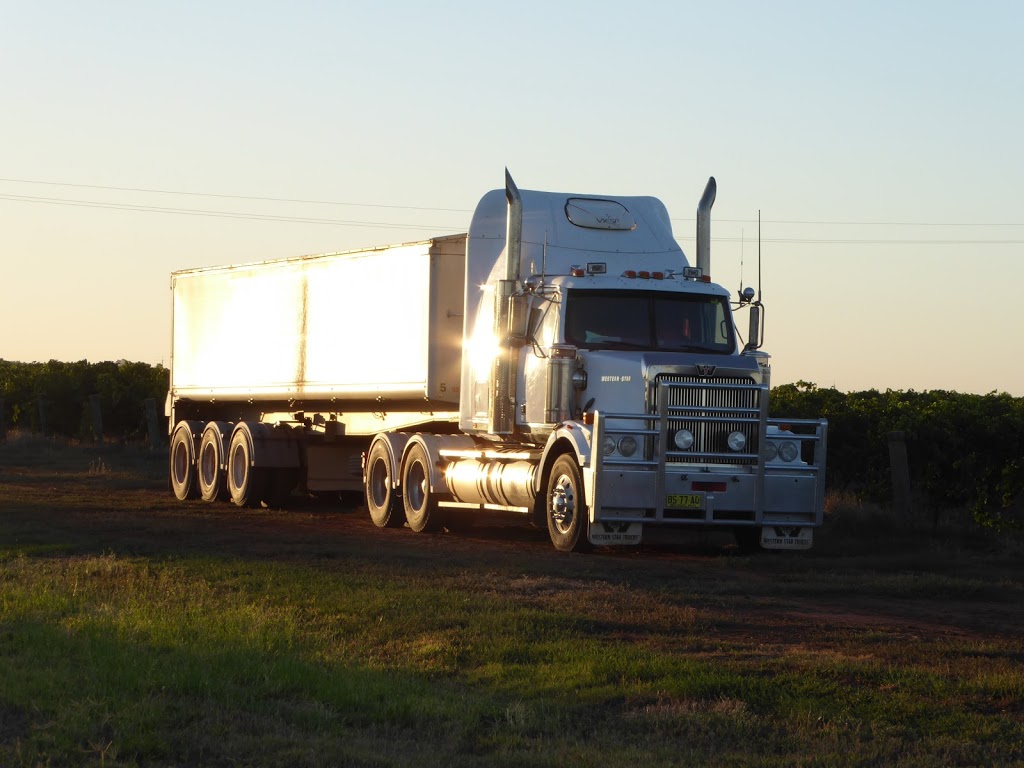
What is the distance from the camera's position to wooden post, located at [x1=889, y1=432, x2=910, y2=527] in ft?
66.0

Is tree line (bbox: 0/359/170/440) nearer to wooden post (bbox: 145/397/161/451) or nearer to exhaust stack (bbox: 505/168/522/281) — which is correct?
wooden post (bbox: 145/397/161/451)

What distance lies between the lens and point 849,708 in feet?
27.3

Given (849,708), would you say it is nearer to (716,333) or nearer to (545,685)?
(545,685)

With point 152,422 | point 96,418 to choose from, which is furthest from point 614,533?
point 96,418

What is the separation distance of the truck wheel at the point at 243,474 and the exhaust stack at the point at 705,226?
29.4 ft

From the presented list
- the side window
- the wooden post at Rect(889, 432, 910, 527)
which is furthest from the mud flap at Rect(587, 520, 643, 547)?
the wooden post at Rect(889, 432, 910, 527)

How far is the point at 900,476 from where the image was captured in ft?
66.1

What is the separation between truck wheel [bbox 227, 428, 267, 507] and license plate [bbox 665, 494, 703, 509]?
10559 mm

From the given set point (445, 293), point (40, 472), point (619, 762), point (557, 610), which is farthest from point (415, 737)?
point (40, 472)

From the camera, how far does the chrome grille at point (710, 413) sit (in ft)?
54.4

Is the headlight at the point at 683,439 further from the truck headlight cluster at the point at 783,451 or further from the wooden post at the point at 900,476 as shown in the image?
the wooden post at the point at 900,476

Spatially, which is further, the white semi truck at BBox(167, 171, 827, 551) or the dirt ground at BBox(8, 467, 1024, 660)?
the white semi truck at BBox(167, 171, 827, 551)

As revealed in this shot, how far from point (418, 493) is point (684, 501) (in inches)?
223

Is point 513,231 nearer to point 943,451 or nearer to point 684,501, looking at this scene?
point 684,501
